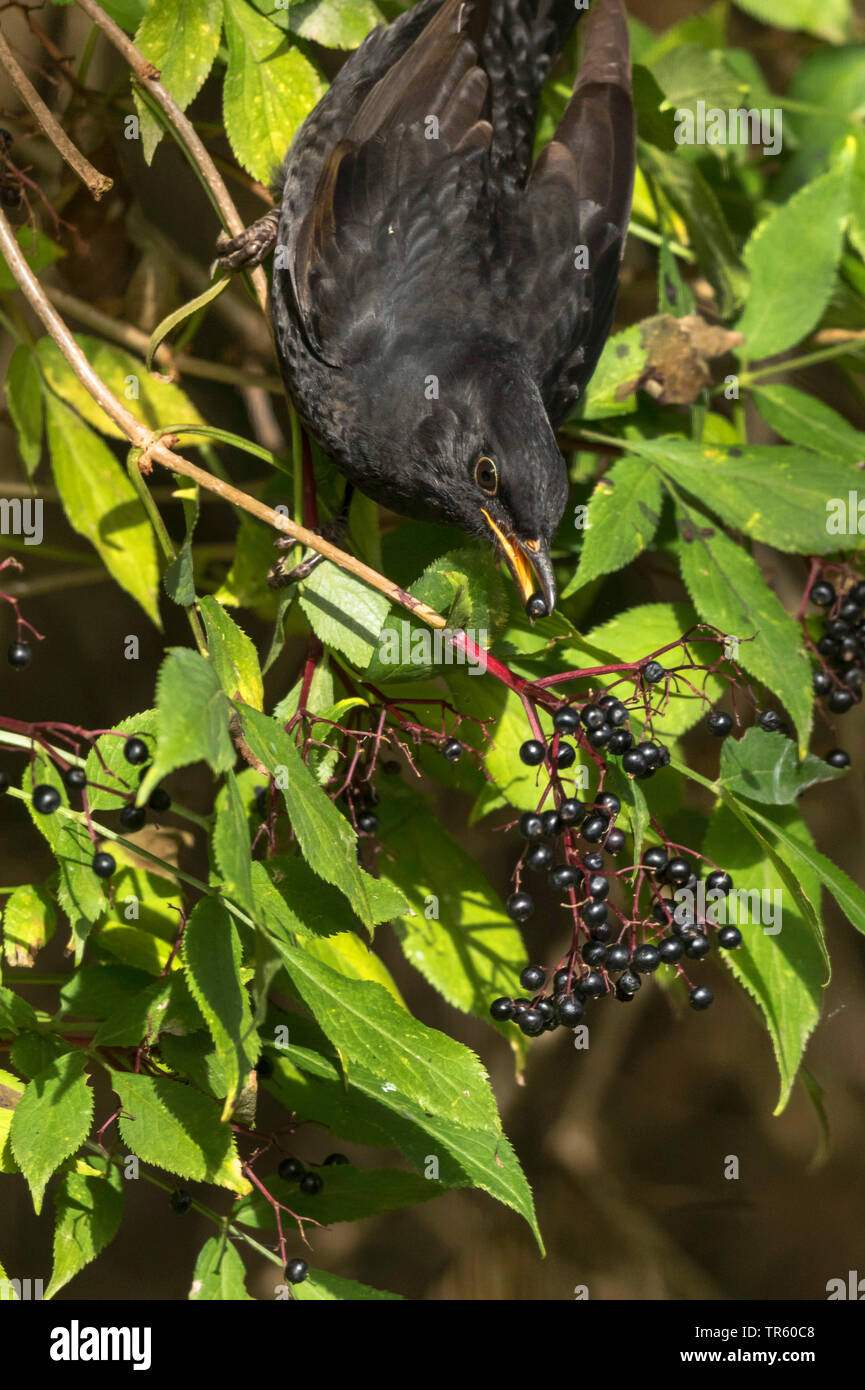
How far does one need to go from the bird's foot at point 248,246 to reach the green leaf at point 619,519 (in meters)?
0.82

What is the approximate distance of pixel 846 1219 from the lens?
4242mm

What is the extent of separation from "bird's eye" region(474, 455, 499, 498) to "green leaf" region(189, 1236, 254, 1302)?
1302 mm

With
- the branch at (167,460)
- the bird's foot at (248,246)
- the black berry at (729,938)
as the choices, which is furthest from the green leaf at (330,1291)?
the bird's foot at (248,246)

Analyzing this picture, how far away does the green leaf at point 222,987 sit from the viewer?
1423 millimetres

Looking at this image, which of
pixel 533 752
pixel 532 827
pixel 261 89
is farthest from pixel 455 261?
pixel 532 827

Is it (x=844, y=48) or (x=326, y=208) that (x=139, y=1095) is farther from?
(x=844, y=48)

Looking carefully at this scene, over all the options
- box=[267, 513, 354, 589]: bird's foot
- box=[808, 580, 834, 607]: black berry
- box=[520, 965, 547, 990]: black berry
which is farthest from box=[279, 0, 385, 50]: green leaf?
box=[520, 965, 547, 990]: black berry

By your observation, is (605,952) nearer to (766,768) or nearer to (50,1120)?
(766,768)

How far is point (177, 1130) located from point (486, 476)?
1217 millimetres

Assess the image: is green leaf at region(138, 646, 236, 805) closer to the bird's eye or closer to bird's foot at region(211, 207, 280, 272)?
the bird's eye

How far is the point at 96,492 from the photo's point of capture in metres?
2.49

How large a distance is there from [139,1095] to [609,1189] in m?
2.79

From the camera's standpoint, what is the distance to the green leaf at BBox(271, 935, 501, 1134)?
5.16ft
